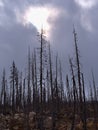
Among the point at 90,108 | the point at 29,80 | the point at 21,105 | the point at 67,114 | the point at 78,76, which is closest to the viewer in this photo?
the point at 78,76

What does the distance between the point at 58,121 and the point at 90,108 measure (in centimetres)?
1708

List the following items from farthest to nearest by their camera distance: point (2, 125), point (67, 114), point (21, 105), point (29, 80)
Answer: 1. point (21, 105)
2. point (29, 80)
3. point (67, 114)
4. point (2, 125)

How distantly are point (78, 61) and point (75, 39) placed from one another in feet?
11.4

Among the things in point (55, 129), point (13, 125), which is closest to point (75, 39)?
point (55, 129)

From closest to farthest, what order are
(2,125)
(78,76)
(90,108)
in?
(78,76), (2,125), (90,108)

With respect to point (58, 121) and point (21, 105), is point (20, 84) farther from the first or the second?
point (58, 121)

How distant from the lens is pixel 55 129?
164 feet

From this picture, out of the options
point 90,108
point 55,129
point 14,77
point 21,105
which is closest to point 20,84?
point 21,105

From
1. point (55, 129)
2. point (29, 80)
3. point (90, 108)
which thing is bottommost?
point (55, 129)

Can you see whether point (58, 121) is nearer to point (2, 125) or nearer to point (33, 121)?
point (33, 121)

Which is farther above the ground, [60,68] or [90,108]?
[60,68]

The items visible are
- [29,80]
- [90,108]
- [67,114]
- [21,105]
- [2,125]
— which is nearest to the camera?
[2,125]

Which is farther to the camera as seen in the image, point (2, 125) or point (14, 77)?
point (14, 77)

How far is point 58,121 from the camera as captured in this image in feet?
181
